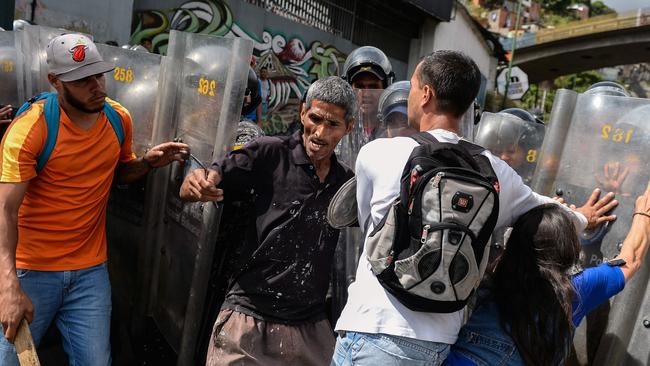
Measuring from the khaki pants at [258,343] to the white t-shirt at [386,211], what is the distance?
564 millimetres

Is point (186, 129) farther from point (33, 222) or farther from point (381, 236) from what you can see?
point (381, 236)

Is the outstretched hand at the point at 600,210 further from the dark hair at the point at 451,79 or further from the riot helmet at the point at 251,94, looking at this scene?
the riot helmet at the point at 251,94

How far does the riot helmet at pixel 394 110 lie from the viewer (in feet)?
9.56

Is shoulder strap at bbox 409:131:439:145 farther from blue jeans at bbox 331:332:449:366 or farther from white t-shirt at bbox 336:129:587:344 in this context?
blue jeans at bbox 331:332:449:366

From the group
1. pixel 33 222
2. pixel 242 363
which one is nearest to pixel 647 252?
pixel 242 363

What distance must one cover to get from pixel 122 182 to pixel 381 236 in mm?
1652

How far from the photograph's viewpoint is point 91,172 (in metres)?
2.68

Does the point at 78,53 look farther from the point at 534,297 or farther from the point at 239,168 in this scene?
the point at 534,297

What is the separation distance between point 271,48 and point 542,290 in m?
11.7

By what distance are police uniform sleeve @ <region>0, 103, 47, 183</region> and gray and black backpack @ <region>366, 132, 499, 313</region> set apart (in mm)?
1518

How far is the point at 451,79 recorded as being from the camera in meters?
1.90

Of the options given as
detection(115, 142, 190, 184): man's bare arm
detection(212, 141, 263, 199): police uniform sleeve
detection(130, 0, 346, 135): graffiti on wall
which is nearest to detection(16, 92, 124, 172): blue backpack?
detection(115, 142, 190, 184): man's bare arm

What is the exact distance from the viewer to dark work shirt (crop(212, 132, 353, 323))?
7.93 ft

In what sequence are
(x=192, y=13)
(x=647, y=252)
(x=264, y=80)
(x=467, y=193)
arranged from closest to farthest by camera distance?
(x=467, y=193) < (x=647, y=252) < (x=192, y=13) < (x=264, y=80)
